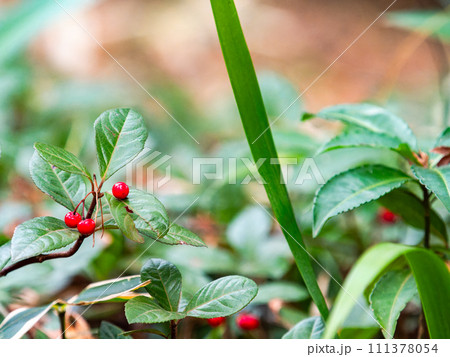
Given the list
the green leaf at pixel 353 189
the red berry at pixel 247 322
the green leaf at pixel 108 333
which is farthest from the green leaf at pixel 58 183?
the red berry at pixel 247 322

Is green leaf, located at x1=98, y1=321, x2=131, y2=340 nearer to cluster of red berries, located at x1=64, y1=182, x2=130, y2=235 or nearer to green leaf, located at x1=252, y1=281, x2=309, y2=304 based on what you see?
cluster of red berries, located at x1=64, y1=182, x2=130, y2=235

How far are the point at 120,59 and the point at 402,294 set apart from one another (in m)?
2.33

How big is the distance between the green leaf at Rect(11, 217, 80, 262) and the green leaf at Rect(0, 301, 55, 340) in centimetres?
10

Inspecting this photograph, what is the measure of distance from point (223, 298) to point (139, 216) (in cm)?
12

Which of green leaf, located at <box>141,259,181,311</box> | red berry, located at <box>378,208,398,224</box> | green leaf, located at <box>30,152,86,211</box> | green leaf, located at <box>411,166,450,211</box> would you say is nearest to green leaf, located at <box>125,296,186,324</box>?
green leaf, located at <box>141,259,181,311</box>

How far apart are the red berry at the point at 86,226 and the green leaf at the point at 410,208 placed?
1.20ft

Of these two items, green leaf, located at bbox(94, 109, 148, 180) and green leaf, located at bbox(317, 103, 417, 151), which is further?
green leaf, located at bbox(317, 103, 417, 151)

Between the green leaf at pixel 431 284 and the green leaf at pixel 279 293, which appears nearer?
the green leaf at pixel 431 284

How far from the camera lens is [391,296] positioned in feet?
1.71

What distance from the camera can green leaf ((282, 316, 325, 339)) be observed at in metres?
0.50

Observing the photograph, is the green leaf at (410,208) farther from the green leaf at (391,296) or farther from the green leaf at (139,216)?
the green leaf at (139,216)

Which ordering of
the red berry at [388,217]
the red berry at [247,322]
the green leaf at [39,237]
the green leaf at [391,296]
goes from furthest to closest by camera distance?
the red berry at [388,217]
the red berry at [247,322]
the green leaf at [391,296]
the green leaf at [39,237]

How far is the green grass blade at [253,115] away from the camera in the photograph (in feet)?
1.45

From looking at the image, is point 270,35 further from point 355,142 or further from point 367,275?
point 367,275
